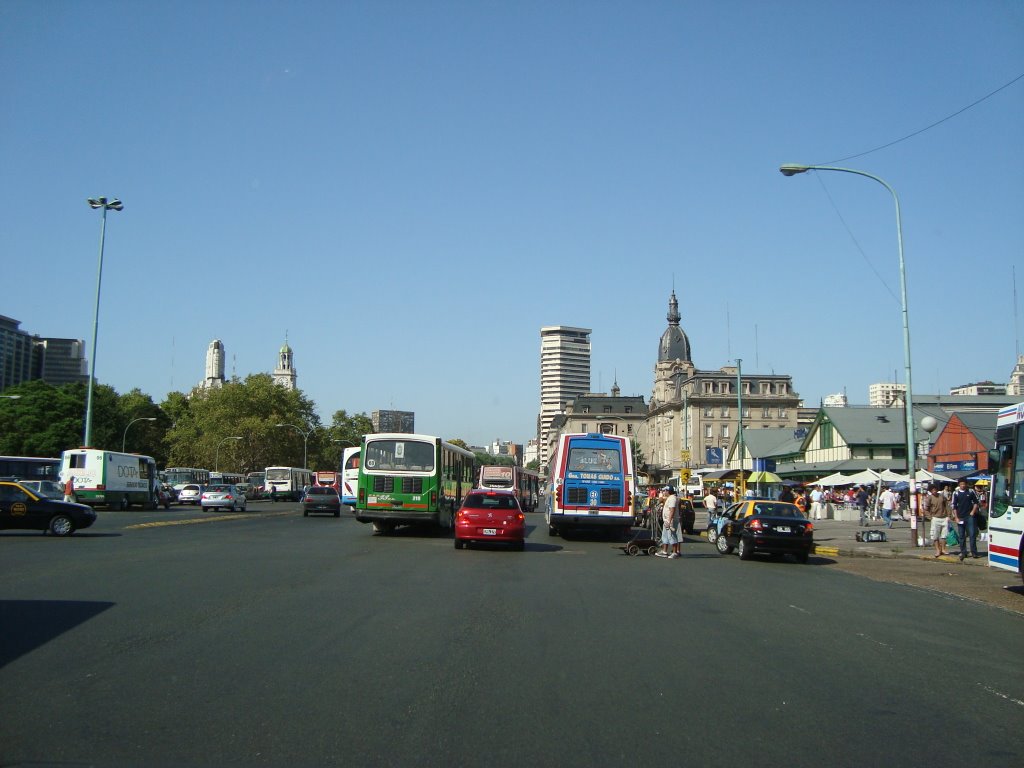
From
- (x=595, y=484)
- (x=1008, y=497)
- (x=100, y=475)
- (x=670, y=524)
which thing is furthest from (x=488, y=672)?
(x=100, y=475)

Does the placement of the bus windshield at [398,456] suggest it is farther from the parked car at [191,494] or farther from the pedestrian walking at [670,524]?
the parked car at [191,494]

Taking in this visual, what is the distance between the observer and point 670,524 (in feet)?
74.1

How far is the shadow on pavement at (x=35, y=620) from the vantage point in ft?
29.6

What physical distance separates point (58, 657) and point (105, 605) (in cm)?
334

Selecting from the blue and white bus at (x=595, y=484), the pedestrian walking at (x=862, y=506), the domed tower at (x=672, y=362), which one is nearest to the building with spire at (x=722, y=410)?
the domed tower at (x=672, y=362)

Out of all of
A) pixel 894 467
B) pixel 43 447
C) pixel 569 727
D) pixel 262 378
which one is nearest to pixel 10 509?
pixel 569 727

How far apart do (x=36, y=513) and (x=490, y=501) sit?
12390 millimetres

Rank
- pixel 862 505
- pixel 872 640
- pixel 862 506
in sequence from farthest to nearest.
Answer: pixel 862 505
pixel 862 506
pixel 872 640

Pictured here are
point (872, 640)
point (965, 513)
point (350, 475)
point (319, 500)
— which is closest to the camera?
point (872, 640)

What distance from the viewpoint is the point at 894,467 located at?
6144 centimetres

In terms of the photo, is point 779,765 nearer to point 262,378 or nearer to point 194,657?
point 194,657

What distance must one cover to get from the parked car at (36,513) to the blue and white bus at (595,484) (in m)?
13.8

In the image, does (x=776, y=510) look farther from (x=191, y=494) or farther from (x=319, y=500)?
(x=191, y=494)

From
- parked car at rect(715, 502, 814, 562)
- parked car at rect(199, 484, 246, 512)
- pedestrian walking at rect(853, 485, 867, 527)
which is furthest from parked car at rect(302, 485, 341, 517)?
parked car at rect(715, 502, 814, 562)
